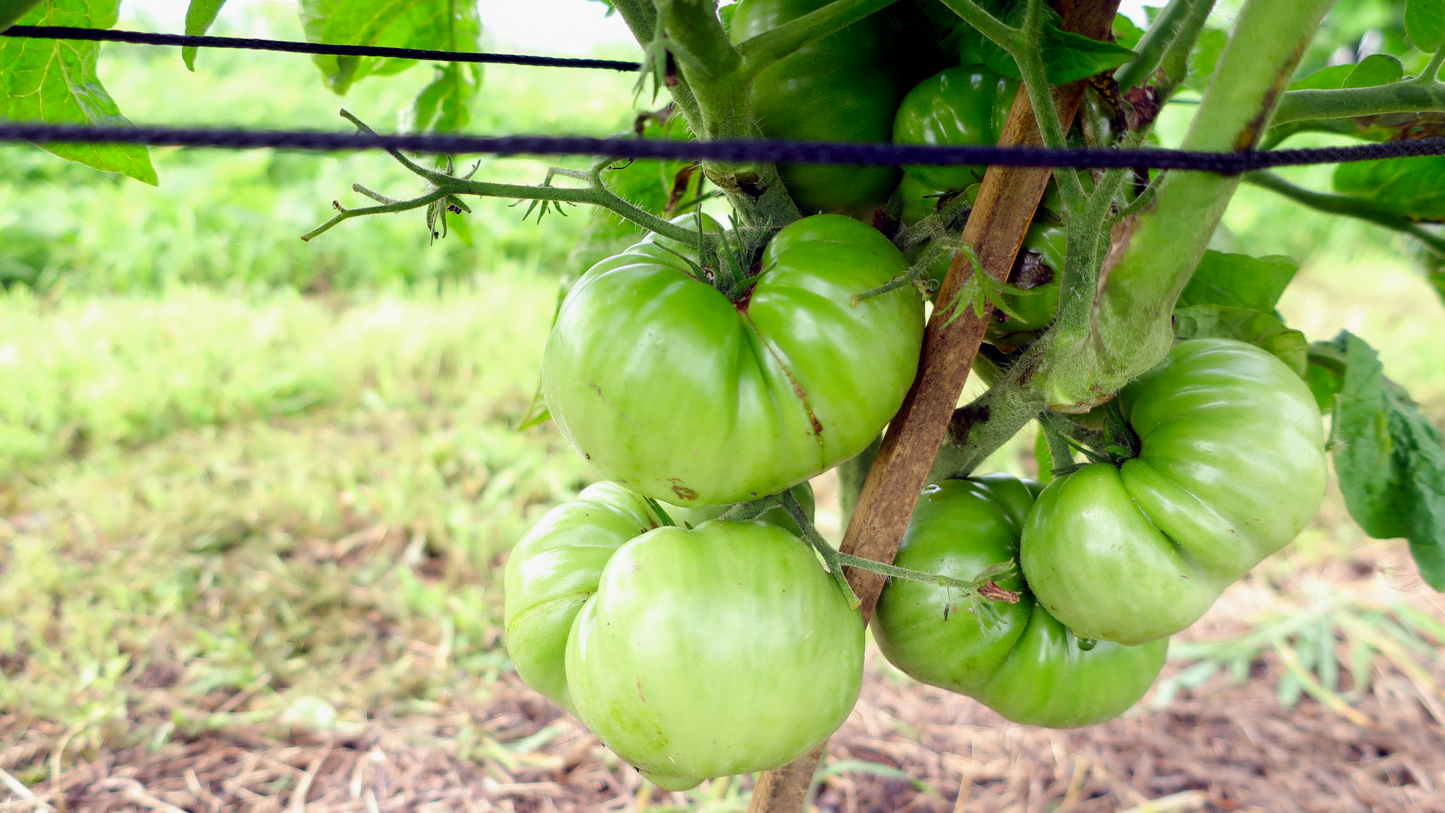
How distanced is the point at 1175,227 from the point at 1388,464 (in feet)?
1.88

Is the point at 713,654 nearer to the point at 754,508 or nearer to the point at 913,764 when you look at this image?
the point at 754,508

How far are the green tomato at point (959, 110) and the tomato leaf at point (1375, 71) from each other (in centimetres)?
50

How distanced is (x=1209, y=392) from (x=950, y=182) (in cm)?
27

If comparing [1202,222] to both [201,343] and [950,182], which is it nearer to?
[950,182]

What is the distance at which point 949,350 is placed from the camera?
747mm

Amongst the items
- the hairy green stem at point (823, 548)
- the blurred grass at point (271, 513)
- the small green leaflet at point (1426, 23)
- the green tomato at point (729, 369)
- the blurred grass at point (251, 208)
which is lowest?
the blurred grass at point (271, 513)

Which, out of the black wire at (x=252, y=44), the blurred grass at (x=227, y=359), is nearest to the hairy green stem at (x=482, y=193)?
the black wire at (x=252, y=44)

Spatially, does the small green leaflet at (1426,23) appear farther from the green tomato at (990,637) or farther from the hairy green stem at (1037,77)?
the green tomato at (990,637)

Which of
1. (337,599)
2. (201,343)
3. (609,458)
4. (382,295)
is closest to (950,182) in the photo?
(609,458)

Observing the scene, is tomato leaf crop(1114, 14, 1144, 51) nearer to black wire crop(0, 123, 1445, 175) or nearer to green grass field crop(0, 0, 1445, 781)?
green grass field crop(0, 0, 1445, 781)

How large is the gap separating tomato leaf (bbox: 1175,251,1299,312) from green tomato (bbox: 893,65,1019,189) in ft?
1.07

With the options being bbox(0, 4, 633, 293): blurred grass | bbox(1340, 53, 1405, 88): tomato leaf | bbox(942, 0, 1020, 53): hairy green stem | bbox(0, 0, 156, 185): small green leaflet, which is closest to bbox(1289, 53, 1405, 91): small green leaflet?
bbox(1340, 53, 1405, 88): tomato leaf

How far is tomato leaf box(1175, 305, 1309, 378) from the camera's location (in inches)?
35.2

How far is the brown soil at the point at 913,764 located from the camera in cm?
159
